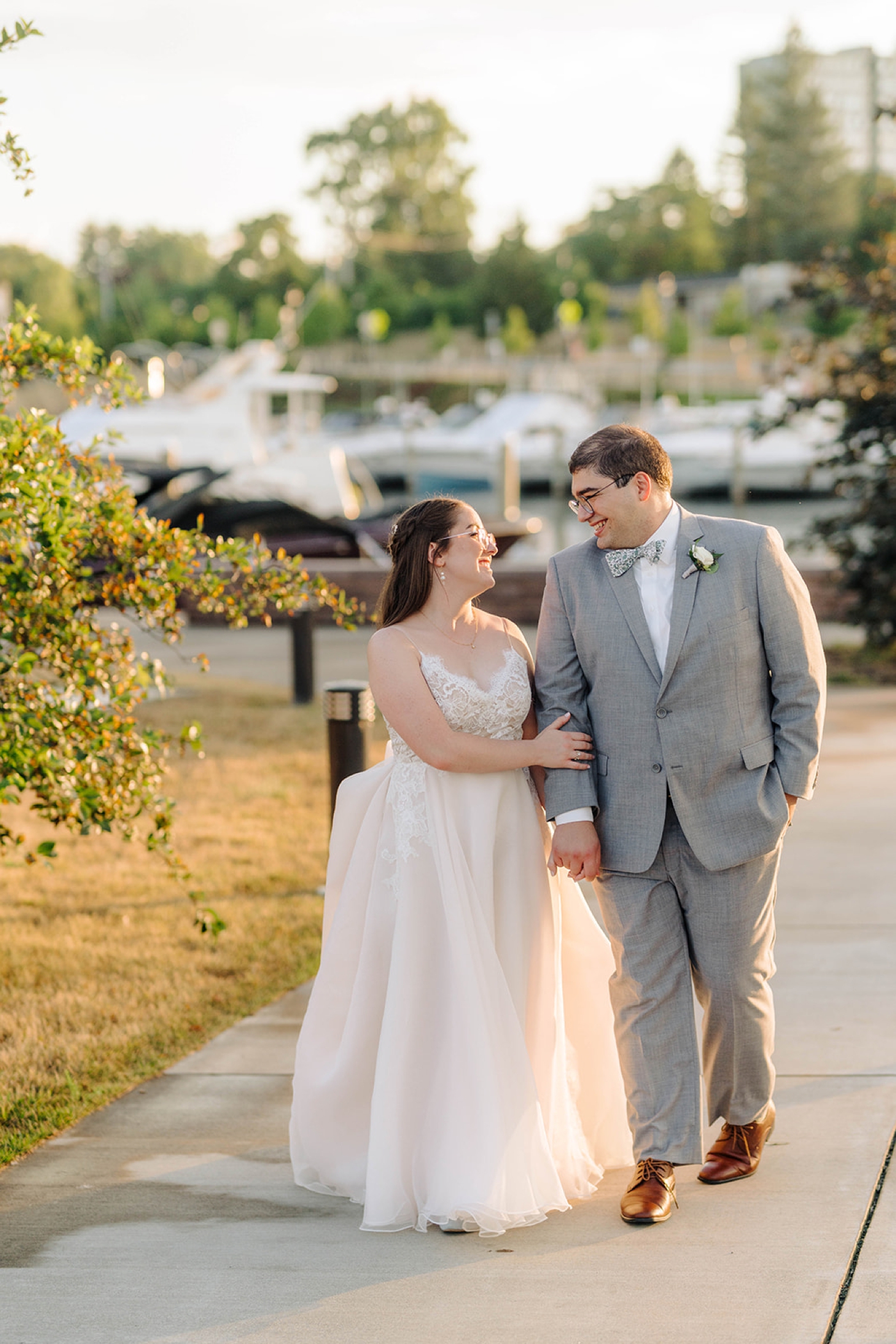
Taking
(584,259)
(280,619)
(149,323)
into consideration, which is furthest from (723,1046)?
(584,259)

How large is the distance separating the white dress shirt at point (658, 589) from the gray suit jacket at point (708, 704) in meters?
0.02

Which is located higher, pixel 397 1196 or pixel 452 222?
pixel 452 222

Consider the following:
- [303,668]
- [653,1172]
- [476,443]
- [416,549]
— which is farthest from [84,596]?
[476,443]

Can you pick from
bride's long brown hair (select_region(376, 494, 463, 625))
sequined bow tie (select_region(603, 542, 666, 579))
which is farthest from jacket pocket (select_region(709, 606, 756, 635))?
bride's long brown hair (select_region(376, 494, 463, 625))

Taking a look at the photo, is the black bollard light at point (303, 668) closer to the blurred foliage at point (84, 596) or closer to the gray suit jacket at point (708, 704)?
the blurred foliage at point (84, 596)

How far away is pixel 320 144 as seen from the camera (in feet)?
407

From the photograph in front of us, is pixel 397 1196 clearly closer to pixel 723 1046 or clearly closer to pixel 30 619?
pixel 723 1046

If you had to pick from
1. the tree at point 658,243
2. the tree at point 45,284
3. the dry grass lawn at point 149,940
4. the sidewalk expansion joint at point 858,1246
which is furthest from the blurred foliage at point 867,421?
the tree at point 658,243

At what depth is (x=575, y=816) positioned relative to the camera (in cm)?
390

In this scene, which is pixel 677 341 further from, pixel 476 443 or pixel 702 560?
pixel 702 560

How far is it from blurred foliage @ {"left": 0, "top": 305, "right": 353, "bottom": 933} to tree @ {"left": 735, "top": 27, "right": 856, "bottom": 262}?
326 feet

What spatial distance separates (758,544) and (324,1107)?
6.29ft

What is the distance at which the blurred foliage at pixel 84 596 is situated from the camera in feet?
16.6

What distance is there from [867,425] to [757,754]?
946 centimetres
